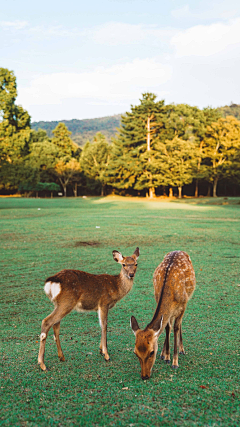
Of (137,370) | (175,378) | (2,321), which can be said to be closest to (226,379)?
(175,378)

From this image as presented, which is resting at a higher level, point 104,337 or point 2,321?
point 104,337

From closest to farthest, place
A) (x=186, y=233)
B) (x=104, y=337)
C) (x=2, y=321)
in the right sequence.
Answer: (x=104, y=337) → (x=2, y=321) → (x=186, y=233)

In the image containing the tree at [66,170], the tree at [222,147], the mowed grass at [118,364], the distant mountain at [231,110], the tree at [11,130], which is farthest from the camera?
the distant mountain at [231,110]

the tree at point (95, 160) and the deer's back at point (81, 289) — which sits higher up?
the tree at point (95, 160)

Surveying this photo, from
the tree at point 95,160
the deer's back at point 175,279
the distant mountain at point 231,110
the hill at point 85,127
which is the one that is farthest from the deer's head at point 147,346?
the hill at point 85,127

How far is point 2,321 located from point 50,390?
2.68 metres

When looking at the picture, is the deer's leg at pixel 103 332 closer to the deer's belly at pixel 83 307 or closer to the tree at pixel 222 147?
the deer's belly at pixel 83 307

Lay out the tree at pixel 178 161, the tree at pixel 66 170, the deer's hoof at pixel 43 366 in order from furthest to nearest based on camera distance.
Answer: the tree at pixel 66 170
the tree at pixel 178 161
the deer's hoof at pixel 43 366

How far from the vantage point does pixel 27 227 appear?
60.1ft

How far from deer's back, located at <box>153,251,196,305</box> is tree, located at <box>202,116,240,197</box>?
51111 millimetres

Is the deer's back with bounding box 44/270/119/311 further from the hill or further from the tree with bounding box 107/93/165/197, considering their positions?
the hill

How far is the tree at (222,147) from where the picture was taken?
54.3 meters

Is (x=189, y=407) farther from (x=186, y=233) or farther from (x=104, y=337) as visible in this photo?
(x=186, y=233)

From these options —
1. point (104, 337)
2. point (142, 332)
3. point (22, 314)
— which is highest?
point (142, 332)
